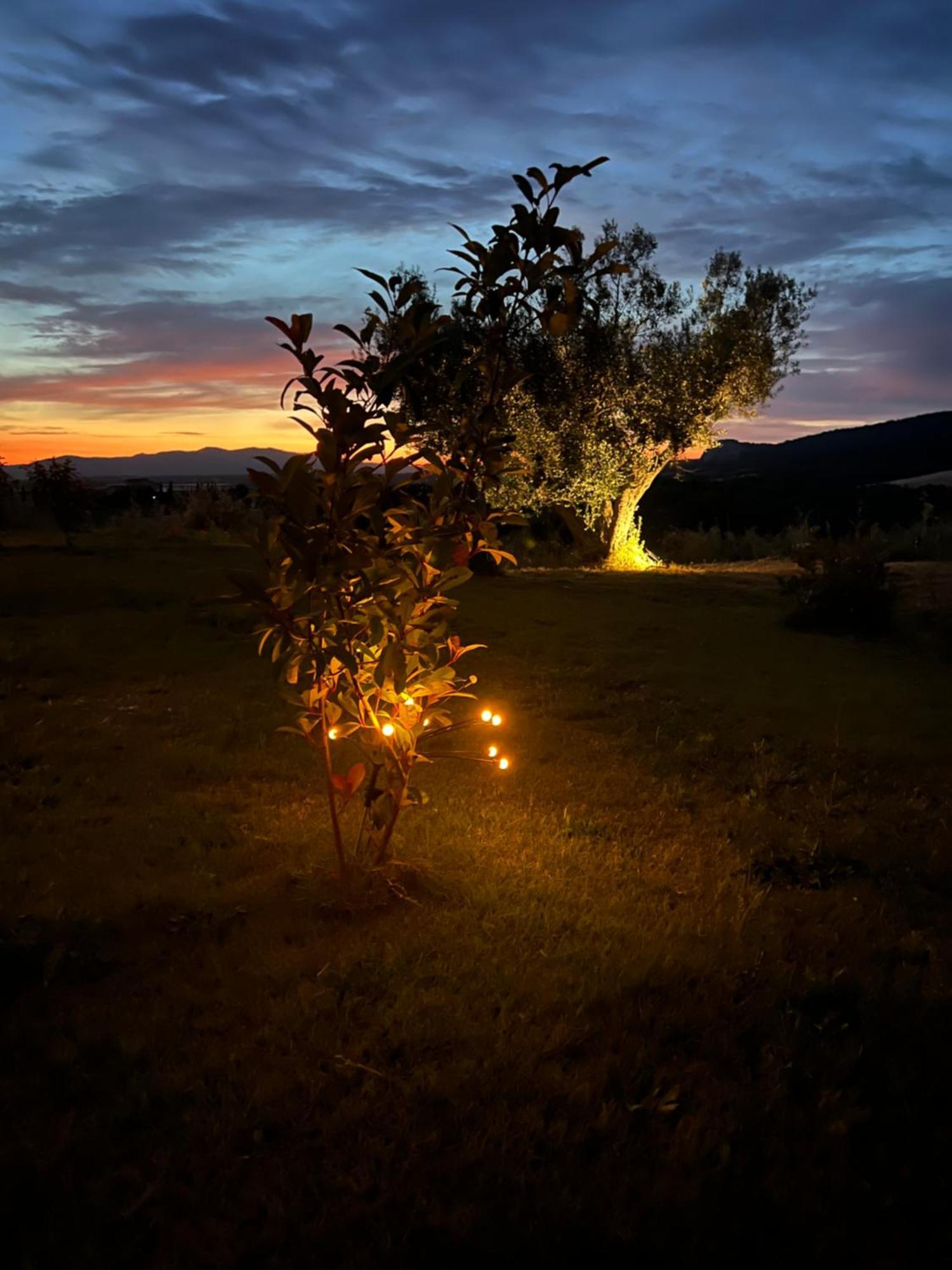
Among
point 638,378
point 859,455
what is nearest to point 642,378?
point 638,378

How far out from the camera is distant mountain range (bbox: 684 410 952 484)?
7612 cm

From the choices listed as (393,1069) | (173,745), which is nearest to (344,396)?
(393,1069)

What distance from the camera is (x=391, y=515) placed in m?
4.27

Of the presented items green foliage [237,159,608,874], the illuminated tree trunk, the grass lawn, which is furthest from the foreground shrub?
green foliage [237,159,608,874]

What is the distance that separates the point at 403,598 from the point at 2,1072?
8.22 feet

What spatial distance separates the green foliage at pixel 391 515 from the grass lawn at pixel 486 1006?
54 cm

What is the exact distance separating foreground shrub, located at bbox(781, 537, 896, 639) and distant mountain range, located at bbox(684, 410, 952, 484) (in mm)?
58311

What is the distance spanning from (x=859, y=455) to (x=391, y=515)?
298ft

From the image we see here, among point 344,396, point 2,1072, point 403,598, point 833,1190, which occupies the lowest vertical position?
point 833,1190

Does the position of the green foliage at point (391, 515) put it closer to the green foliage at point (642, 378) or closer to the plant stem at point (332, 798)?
the plant stem at point (332, 798)

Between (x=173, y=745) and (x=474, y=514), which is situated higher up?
(x=474, y=514)

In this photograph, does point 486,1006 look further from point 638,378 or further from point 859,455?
point 859,455

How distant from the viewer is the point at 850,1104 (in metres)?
3.39

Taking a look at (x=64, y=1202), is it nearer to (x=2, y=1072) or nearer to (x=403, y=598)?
(x=2, y=1072)
